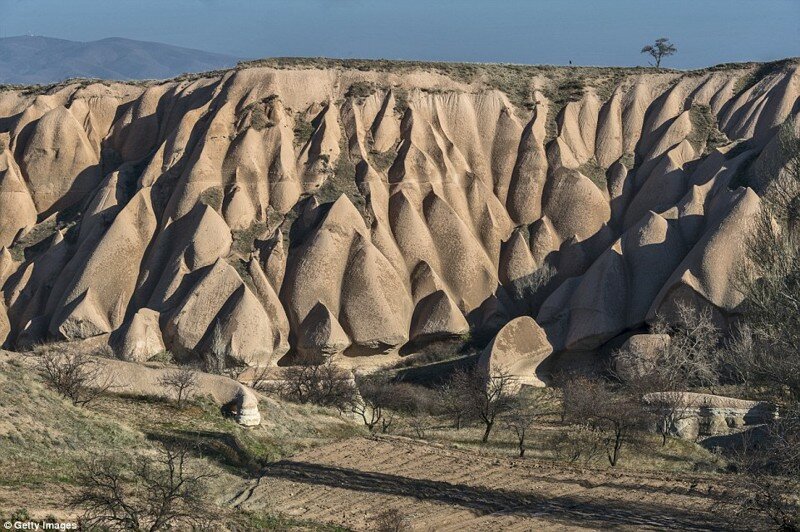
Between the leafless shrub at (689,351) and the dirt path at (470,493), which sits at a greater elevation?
the leafless shrub at (689,351)

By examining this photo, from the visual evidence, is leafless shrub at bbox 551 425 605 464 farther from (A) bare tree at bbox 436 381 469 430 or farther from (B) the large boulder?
(B) the large boulder

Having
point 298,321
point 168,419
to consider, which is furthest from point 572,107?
point 168,419

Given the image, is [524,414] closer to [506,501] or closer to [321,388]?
[321,388]

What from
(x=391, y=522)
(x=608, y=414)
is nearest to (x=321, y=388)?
(x=608, y=414)

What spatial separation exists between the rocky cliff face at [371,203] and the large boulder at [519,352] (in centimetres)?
159

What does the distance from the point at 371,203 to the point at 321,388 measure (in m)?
13.5

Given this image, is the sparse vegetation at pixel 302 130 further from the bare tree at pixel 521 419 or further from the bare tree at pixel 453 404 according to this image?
the bare tree at pixel 521 419

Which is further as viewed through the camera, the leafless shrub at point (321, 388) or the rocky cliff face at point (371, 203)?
the rocky cliff face at point (371, 203)

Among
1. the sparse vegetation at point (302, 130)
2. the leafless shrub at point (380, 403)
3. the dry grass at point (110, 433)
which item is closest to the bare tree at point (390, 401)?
the leafless shrub at point (380, 403)

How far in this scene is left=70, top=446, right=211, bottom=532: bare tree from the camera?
17.7 metres

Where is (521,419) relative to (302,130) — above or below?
below

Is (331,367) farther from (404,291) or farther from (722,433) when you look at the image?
(722,433)

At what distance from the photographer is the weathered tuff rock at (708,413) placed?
1379 inches

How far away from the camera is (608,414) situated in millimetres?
32062
